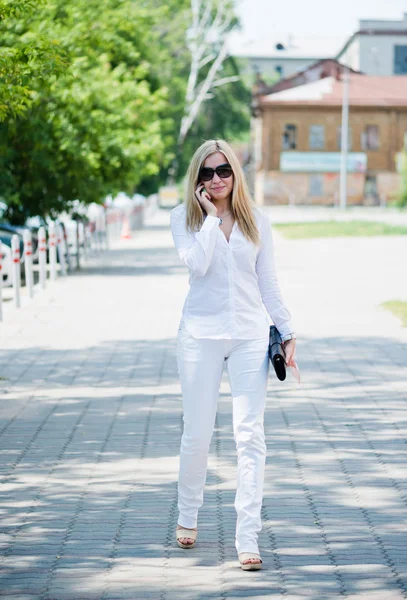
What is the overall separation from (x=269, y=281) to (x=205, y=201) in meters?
0.47

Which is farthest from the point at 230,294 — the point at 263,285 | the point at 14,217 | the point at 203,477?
the point at 14,217

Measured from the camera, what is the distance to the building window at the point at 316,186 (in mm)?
84875

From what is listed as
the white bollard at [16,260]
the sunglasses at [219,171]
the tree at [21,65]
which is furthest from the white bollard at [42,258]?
the sunglasses at [219,171]

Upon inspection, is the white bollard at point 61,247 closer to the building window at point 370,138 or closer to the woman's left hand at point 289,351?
the woman's left hand at point 289,351

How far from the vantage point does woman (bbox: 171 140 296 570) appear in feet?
17.0

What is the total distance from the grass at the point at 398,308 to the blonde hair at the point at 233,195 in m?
9.81

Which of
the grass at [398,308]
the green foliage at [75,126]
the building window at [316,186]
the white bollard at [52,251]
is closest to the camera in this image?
the grass at [398,308]

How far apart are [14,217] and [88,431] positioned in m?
19.7

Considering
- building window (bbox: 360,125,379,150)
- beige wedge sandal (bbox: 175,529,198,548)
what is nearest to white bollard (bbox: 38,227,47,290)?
beige wedge sandal (bbox: 175,529,198,548)

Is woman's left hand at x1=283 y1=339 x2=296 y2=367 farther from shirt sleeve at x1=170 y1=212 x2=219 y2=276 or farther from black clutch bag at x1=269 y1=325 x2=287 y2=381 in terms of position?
shirt sleeve at x1=170 y1=212 x2=219 y2=276

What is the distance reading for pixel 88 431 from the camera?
331 inches

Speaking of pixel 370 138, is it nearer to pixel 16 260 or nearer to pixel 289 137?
pixel 289 137

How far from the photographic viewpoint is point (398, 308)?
16.6m

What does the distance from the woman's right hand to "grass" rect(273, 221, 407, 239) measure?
33.4 metres
